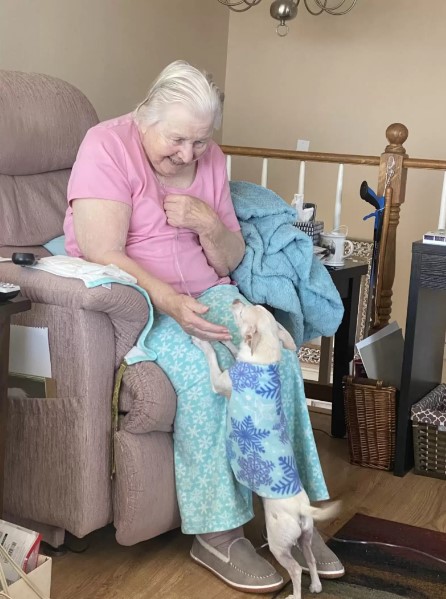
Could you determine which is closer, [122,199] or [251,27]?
[122,199]

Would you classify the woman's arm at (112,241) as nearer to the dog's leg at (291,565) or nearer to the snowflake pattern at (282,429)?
the snowflake pattern at (282,429)

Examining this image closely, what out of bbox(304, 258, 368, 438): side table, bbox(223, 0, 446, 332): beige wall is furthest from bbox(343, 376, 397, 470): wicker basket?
bbox(223, 0, 446, 332): beige wall

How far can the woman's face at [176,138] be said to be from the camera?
80.0 inches

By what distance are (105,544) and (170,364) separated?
49 cm

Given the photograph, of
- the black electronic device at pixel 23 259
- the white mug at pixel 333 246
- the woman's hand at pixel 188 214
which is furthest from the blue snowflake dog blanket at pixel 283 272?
the black electronic device at pixel 23 259

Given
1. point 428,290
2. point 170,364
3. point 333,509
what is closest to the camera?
point 333,509

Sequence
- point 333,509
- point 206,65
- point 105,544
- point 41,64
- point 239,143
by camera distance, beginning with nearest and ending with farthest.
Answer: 1. point 333,509
2. point 105,544
3. point 41,64
4. point 206,65
5. point 239,143

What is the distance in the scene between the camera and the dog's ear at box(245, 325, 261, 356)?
1818 mm

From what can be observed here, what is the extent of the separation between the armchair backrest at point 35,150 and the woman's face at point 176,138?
0.35 metres

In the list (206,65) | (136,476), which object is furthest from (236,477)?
(206,65)

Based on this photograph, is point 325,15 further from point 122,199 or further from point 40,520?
point 40,520

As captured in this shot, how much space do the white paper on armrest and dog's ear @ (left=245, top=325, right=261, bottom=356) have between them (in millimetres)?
438

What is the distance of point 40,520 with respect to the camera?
78.4 inches

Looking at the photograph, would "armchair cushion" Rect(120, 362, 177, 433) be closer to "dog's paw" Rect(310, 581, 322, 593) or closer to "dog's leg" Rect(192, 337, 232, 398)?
"dog's leg" Rect(192, 337, 232, 398)
